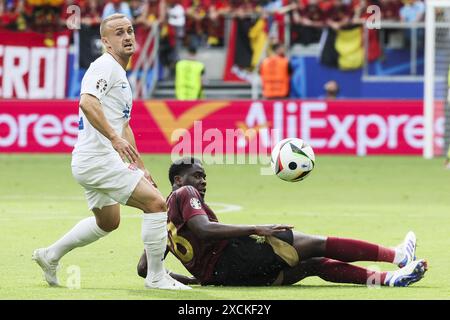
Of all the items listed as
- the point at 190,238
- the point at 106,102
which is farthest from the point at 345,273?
the point at 106,102

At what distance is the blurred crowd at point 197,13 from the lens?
1126 inches

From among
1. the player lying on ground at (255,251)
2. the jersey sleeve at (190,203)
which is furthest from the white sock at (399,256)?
the jersey sleeve at (190,203)

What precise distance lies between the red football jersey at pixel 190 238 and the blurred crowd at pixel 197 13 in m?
19.7

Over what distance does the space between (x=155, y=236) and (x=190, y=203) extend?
0.38 metres

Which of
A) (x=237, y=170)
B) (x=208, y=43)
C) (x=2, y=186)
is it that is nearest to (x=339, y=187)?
(x=237, y=170)

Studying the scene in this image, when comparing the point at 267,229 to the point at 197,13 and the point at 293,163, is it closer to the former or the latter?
the point at 293,163

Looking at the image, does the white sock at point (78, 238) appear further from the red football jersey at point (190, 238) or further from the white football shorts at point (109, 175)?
the red football jersey at point (190, 238)

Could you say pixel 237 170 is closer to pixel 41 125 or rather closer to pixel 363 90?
pixel 41 125

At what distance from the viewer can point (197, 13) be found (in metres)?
28.9

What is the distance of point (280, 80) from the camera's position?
2738cm

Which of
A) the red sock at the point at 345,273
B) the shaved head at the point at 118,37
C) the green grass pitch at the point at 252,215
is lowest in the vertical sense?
the green grass pitch at the point at 252,215

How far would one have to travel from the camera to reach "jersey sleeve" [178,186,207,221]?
8930mm

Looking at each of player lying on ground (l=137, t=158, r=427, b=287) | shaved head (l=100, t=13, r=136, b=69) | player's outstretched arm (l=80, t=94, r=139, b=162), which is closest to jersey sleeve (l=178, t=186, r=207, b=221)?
player lying on ground (l=137, t=158, r=427, b=287)

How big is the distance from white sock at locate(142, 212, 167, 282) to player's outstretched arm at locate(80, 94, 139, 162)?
1.50 ft
